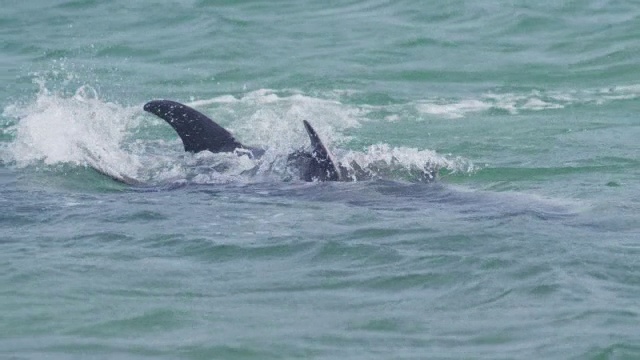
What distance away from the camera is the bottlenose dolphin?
1098 cm

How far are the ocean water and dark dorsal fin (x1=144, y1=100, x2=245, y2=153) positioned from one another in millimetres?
170

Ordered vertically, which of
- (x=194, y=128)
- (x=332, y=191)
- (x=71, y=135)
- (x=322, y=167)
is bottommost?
(x=332, y=191)

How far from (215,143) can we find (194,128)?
10.2 inches

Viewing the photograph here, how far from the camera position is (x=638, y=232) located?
9156mm

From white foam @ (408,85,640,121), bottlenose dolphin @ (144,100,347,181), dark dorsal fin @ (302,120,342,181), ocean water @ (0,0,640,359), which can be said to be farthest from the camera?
white foam @ (408,85,640,121)

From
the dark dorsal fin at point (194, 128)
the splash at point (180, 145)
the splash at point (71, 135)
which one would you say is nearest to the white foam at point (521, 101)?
the splash at point (180, 145)

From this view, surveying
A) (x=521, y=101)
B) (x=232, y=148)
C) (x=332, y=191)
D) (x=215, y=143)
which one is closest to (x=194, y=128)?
(x=215, y=143)

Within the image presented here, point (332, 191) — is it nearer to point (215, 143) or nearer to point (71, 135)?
point (215, 143)

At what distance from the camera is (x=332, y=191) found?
10.7 metres

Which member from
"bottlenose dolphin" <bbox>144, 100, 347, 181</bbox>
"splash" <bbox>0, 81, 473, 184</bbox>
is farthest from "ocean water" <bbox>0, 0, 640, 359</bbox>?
"bottlenose dolphin" <bbox>144, 100, 347, 181</bbox>

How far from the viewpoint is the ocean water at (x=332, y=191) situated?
7250mm

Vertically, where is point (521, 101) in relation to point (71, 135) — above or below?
below

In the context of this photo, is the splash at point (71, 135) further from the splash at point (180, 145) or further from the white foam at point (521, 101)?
the white foam at point (521, 101)

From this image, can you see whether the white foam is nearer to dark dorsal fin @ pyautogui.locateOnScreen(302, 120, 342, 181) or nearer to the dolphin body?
the dolphin body
